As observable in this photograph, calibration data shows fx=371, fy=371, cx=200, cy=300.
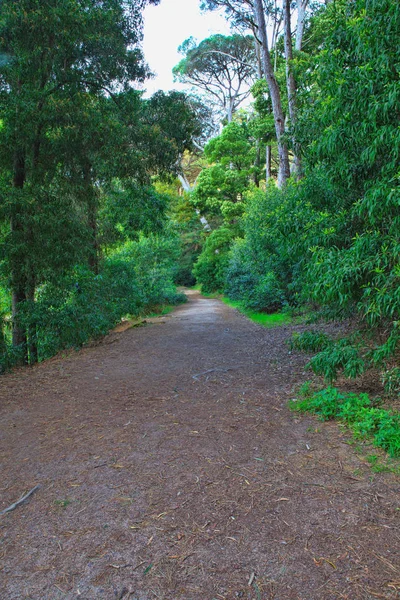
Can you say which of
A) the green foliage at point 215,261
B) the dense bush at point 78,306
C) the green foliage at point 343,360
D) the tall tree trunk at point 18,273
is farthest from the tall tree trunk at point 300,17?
the green foliage at point 343,360

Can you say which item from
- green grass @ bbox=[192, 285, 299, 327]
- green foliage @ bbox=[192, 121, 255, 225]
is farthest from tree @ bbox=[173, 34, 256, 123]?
green grass @ bbox=[192, 285, 299, 327]

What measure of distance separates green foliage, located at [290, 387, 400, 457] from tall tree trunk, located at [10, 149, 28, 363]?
17.4 feet

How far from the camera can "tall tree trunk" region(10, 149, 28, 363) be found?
21.4ft

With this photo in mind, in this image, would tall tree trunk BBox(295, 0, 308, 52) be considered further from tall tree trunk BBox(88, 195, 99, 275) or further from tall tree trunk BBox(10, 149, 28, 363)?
tall tree trunk BBox(10, 149, 28, 363)

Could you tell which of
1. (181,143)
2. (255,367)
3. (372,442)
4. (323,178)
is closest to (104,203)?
(181,143)

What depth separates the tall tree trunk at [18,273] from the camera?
6508 mm

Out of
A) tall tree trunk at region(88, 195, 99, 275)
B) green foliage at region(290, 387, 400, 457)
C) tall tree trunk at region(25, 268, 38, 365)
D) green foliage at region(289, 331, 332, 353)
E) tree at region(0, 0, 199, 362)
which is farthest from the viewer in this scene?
tall tree trunk at region(88, 195, 99, 275)

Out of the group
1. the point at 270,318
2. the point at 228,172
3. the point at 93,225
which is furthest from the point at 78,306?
the point at 228,172

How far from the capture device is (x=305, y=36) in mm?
14562

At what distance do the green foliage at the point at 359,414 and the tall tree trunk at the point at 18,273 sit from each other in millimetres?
5303

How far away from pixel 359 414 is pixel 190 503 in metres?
1.87

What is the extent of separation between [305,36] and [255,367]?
48.1ft

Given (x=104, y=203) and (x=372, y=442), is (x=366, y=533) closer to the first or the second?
(x=372, y=442)

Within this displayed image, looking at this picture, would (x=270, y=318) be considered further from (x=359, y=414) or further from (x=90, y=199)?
(x=359, y=414)
